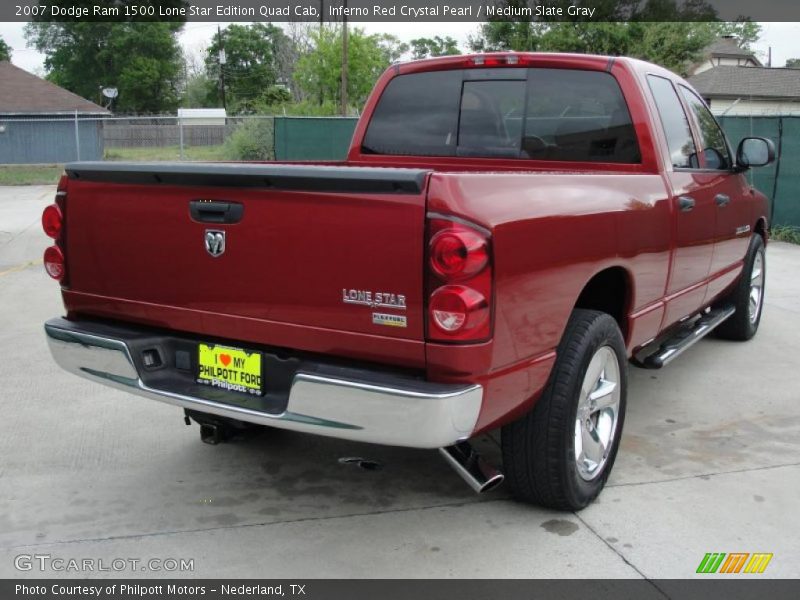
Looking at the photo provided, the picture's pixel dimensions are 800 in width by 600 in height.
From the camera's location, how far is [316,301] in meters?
3.03

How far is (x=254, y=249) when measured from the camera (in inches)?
123

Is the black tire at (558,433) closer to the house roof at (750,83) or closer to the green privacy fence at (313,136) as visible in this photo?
the green privacy fence at (313,136)

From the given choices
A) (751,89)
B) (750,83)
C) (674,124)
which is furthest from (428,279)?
(750,83)

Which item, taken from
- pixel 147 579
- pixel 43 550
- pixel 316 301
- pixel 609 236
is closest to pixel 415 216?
pixel 316 301

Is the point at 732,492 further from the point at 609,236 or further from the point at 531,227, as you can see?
the point at 531,227

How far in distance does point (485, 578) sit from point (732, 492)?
1456 mm

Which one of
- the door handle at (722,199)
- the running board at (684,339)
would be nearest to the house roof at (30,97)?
the running board at (684,339)

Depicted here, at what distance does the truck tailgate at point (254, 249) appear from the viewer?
2.86 metres

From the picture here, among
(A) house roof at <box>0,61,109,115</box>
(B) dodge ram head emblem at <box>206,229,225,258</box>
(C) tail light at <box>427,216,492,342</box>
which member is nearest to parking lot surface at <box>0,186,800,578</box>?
(C) tail light at <box>427,216,492,342</box>

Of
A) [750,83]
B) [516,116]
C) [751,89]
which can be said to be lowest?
[516,116]

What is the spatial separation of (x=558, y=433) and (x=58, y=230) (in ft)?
7.64

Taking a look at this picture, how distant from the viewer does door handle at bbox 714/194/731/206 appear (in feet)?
16.8

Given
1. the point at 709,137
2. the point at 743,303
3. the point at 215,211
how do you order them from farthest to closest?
the point at 743,303 → the point at 709,137 → the point at 215,211

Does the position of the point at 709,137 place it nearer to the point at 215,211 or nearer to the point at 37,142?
the point at 215,211
